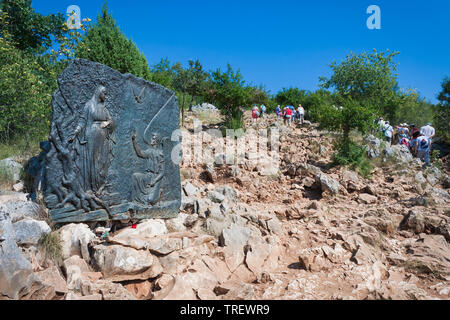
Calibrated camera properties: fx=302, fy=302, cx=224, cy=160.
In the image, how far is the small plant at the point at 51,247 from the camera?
4.02 m

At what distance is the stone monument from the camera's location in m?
4.53

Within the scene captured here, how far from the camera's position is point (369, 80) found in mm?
17516

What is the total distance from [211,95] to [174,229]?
30.6 feet

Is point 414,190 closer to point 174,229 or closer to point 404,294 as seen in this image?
point 404,294

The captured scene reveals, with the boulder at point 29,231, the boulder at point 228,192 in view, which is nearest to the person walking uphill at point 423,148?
the boulder at point 228,192

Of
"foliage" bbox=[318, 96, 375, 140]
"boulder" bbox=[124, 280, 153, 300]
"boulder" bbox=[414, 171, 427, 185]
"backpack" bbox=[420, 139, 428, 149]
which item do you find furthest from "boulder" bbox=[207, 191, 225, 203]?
"backpack" bbox=[420, 139, 428, 149]

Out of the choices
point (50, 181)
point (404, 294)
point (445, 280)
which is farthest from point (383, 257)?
point (50, 181)

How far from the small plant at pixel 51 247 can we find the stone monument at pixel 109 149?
478 mm

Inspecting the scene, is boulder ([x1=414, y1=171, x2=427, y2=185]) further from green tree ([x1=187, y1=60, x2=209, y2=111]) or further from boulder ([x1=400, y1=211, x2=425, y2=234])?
green tree ([x1=187, y1=60, x2=209, y2=111])

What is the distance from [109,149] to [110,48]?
34.8 feet

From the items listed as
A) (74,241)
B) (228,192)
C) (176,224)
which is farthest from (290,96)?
(74,241)

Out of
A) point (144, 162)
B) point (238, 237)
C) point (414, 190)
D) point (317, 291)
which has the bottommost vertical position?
point (317, 291)

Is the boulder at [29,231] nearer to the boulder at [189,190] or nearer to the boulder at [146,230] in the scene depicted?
the boulder at [146,230]

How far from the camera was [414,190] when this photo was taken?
7.57m
